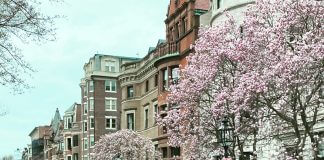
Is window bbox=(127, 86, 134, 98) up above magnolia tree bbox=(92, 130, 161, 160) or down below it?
above

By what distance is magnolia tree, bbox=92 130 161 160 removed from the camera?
42.6m

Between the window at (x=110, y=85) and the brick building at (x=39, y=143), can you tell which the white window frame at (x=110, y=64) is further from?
the brick building at (x=39, y=143)

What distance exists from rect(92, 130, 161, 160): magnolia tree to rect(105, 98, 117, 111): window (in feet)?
108

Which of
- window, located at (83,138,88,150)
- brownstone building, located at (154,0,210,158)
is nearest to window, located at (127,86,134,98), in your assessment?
brownstone building, located at (154,0,210,158)

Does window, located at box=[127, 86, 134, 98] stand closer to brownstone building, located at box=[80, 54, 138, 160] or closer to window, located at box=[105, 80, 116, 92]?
brownstone building, located at box=[80, 54, 138, 160]

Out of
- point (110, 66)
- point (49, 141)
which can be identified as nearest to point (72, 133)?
Answer: point (110, 66)

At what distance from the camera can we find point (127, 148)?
43.1m

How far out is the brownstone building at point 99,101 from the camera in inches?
3004

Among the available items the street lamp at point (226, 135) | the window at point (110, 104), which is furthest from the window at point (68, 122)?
the street lamp at point (226, 135)

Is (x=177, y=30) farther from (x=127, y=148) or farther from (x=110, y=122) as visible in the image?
(x=110, y=122)

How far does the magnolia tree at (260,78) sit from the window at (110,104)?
2093 inches

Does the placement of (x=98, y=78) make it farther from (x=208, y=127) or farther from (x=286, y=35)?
(x=286, y=35)

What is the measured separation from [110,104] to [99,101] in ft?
5.84

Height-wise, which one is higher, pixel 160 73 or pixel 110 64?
pixel 110 64
